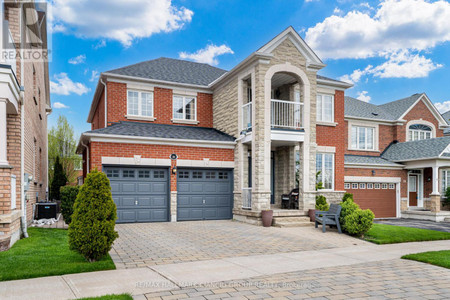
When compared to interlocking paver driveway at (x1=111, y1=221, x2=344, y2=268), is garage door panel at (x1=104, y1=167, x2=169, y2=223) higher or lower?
higher

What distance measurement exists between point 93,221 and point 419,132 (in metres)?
23.9

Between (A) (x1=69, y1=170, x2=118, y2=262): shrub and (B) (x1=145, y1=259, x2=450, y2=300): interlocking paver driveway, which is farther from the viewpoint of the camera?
(A) (x1=69, y1=170, x2=118, y2=262): shrub

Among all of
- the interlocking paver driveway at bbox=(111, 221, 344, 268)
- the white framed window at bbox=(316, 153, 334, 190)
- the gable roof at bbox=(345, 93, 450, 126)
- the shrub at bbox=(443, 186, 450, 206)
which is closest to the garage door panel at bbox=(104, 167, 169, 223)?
the interlocking paver driveway at bbox=(111, 221, 344, 268)

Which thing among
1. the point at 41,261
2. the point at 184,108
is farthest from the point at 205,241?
the point at 184,108

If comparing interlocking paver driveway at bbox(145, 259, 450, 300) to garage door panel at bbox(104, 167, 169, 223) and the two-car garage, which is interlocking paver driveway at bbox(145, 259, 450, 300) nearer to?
the two-car garage

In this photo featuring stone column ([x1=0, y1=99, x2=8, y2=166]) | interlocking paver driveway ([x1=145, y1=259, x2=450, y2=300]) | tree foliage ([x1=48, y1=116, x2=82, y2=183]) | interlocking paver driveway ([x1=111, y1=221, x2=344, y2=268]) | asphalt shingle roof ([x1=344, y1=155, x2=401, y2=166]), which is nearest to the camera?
interlocking paver driveway ([x1=145, y1=259, x2=450, y2=300])

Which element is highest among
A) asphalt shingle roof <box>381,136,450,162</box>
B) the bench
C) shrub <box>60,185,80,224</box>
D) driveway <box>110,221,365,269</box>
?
asphalt shingle roof <box>381,136,450,162</box>

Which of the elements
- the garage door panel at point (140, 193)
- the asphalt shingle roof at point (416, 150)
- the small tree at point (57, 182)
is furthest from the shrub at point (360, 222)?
the small tree at point (57, 182)

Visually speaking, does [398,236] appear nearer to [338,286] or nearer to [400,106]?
[338,286]

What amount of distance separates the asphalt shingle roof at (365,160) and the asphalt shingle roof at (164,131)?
8007mm

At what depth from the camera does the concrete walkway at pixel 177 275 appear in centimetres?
530

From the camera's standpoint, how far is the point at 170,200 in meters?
15.0

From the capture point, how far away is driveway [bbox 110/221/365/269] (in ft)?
26.4

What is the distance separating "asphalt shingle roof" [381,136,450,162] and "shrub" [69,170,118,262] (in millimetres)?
18624
